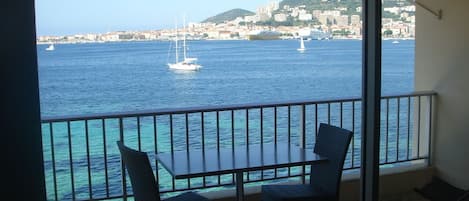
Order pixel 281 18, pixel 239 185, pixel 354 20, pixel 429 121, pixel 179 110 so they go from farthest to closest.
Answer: pixel 281 18
pixel 354 20
pixel 429 121
pixel 179 110
pixel 239 185

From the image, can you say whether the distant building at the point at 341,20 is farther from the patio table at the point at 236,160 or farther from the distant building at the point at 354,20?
the patio table at the point at 236,160

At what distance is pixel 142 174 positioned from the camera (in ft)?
8.75

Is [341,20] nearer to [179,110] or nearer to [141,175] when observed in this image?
[179,110]

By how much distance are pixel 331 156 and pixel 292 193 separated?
1.13 ft

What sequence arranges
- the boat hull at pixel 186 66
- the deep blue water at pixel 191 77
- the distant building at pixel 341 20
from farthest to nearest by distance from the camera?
the boat hull at pixel 186 66 → the deep blue water at pixel 191 77 → the distant building at pixel 341 20

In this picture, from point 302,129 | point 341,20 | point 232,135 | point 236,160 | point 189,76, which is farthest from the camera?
point 189,76

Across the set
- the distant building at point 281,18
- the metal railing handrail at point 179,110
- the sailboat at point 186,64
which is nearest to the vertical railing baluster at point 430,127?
the metal railing handrail at point 179,110

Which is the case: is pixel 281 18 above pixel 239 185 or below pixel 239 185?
above

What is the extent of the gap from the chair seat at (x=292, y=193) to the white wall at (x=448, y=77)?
82.4 inches

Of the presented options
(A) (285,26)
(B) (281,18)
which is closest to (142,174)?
(B) (281,18)

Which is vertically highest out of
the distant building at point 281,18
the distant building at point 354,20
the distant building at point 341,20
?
the distant building at point 281,18

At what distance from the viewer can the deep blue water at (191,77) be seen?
66.5 ft

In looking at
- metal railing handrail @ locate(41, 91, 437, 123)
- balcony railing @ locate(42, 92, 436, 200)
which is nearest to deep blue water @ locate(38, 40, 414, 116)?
balcony railing @ locate(42, 92, 436, 200)

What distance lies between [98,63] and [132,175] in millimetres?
19463
